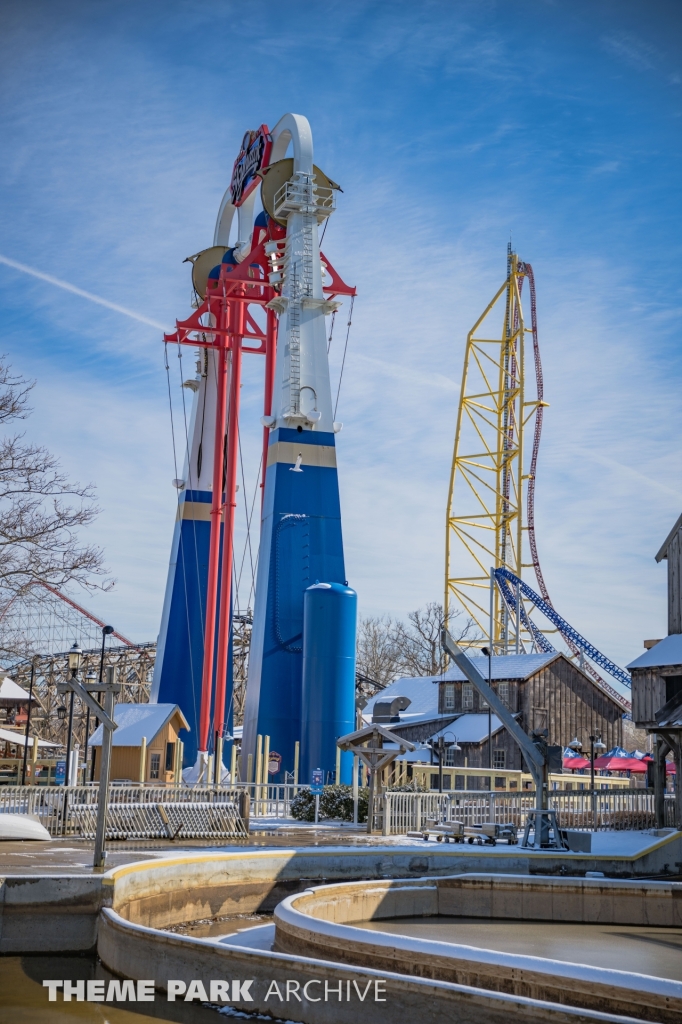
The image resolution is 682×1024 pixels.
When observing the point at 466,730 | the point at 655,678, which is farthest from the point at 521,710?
the point at 655,678

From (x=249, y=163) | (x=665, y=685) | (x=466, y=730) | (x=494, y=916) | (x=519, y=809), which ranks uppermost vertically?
(x=249, y=163)

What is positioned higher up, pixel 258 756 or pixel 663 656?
pixel 663 656

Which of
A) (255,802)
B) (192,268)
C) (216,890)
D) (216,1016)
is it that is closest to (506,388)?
(192,268)

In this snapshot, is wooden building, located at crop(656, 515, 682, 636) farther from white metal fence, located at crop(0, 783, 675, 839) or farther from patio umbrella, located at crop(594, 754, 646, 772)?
patio umbrella, located at crop(594, 754, 646, 772)

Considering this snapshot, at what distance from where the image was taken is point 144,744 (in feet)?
99.3

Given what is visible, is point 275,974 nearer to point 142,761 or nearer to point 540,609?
point 142,761

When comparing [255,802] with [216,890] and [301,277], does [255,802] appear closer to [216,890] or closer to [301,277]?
[216,890]

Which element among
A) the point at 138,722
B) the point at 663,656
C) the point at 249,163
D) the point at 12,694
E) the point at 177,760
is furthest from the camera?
the point at 249,163

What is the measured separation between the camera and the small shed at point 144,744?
103 feet

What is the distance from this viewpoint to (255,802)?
Answer: 30.2 meters

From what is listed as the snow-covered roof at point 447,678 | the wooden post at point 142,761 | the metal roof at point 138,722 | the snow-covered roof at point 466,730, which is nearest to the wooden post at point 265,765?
the metal roof at point 138,722

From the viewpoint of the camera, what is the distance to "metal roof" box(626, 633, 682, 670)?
25.4 metres

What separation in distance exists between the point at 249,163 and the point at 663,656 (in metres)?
27.4

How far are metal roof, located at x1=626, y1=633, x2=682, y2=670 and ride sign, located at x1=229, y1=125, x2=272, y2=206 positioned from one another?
24.4 m
